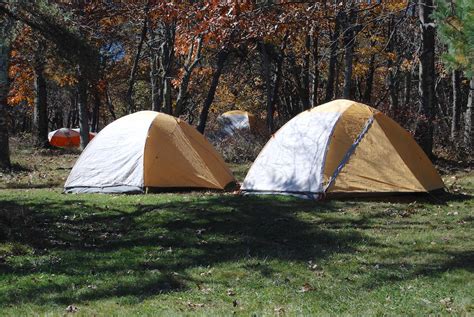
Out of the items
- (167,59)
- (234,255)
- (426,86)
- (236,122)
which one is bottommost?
(234,255)

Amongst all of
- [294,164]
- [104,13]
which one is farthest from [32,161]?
[294,164]

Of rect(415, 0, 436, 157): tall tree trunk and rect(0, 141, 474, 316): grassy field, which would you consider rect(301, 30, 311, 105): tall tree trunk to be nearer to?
rect(415, 0, 436, 157): tall tree trunk

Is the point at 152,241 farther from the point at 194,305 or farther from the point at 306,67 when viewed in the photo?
the point at 306,67

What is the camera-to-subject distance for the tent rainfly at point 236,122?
24.6 m

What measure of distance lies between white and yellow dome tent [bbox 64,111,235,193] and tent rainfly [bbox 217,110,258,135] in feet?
36.2

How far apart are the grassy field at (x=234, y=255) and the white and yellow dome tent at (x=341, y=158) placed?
0.33 m

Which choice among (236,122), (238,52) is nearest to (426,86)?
(238,52)

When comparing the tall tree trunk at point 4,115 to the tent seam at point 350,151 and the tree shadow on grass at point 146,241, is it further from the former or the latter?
the tent seam at point 350,151

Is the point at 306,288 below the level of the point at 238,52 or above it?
below

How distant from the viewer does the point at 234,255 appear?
7.30 metres

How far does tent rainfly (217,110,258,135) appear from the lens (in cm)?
2456

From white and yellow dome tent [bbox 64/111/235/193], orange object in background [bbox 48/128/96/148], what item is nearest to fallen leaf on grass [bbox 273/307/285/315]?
white and yellow dome tent [bbox 64/111/235/193]

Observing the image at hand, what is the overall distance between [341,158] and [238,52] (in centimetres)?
1407

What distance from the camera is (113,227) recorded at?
8828 millimetres
